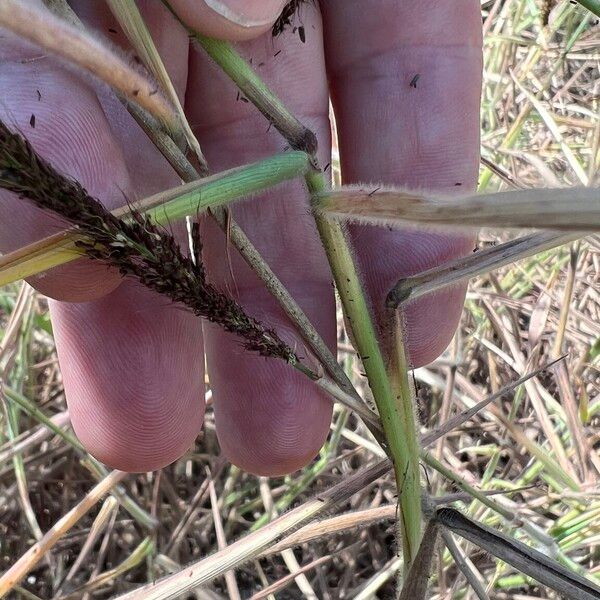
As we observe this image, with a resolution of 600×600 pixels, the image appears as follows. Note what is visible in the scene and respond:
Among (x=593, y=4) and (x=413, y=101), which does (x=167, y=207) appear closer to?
(x=593, y=4)

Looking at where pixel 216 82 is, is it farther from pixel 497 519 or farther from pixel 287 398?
pixel 497 519

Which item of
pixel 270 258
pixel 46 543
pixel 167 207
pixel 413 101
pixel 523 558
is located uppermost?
pixel 413 101

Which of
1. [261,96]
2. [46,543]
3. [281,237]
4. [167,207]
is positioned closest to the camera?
[167,207]

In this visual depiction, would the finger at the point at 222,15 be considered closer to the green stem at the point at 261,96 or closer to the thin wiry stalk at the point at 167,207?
the green stem at the point at 261,96

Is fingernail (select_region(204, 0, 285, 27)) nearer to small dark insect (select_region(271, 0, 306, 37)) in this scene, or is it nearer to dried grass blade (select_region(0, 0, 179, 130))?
dried grass blade (select_region(0, 0, 179, 130))

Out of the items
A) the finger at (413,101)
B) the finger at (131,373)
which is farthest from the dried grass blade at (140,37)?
the finger at (413,101)

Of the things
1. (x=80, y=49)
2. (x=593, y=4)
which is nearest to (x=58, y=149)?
(x=80, y=49)

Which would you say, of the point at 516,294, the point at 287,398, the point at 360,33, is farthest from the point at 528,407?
the point at 360,33
